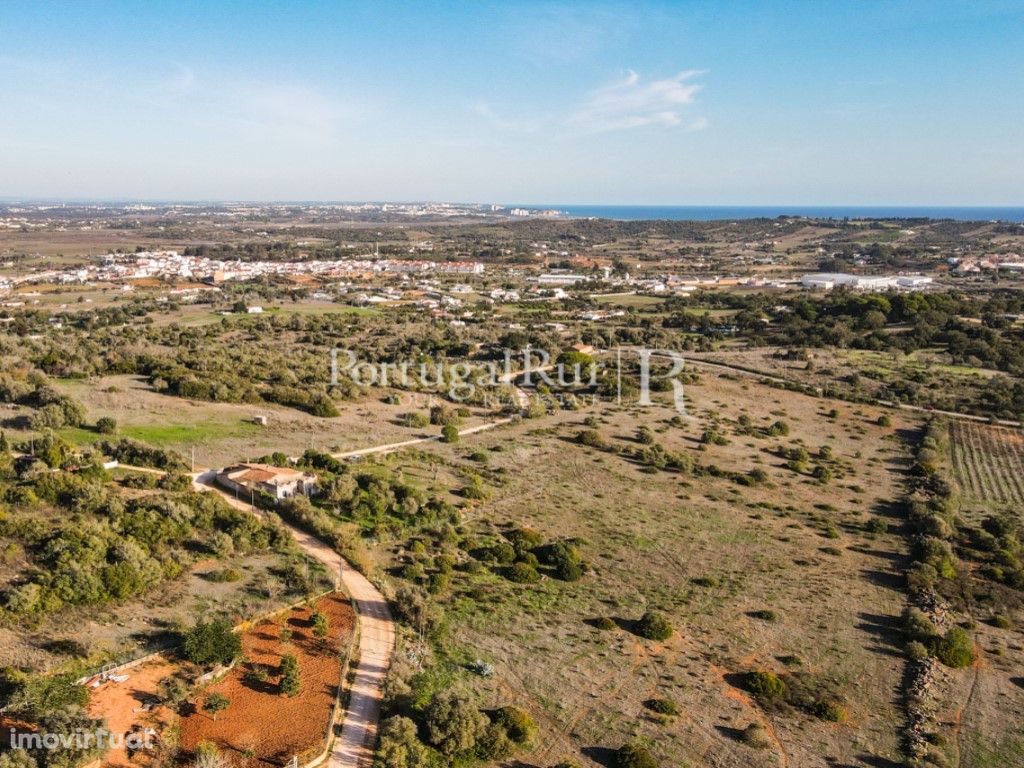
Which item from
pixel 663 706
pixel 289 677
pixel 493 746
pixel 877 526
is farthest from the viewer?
pixel 877 526

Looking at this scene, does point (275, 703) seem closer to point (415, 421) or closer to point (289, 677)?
point (289, 677)

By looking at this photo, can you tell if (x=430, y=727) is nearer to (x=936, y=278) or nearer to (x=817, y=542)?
(x=817, y=542)

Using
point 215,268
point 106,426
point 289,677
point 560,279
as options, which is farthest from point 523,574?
point 215,268

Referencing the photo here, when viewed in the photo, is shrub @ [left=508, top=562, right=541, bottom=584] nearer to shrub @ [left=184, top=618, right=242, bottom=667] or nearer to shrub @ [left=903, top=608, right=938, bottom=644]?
shrub @ [left=184, top=618, right=242, bottom=667]

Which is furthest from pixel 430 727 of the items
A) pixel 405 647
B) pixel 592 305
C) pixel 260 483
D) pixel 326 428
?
pixel 592 305

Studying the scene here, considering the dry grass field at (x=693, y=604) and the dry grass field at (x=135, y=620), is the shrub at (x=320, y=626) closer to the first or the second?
the dry grass field at (x=135, y=620)

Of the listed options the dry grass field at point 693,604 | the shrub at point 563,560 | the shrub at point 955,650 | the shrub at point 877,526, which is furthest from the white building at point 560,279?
the shrub at point 955,650
